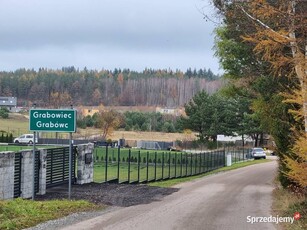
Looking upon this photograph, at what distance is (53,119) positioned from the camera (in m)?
16.1

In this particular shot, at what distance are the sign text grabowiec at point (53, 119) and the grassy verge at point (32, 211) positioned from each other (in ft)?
7.46

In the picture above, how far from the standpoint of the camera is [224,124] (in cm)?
7794

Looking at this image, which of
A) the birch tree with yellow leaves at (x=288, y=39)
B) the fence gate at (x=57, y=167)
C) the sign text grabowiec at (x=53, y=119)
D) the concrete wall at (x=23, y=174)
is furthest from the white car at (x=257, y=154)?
the sign text grabowiec at (x=53, y=119)

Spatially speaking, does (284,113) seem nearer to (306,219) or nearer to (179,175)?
(306,219)

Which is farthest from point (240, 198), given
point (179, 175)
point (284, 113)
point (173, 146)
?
point (173, 146)

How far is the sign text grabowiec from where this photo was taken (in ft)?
52.7

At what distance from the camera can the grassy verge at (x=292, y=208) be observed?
1248cm

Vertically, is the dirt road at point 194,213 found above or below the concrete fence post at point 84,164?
below

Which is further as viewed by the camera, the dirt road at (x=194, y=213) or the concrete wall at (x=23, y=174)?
the concrete wall at (x=23, y=174)

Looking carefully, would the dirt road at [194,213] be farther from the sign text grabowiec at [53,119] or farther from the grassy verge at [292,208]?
the sign text grabowiec at [53,119]

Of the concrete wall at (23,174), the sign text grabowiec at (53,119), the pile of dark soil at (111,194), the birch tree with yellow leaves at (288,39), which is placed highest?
the birch tree with yellow leaves at (288,39)

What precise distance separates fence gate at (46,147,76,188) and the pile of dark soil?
283mm

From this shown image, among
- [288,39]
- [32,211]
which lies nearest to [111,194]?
[32,211]

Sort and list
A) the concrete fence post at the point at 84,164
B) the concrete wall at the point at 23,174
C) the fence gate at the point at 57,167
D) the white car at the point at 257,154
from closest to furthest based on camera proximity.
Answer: the concrete wall at the point at 23,174 → the fence gate at the point at 57,167 → the concrete fence post at the point at 84,164 → the white car at the point at 257,154
